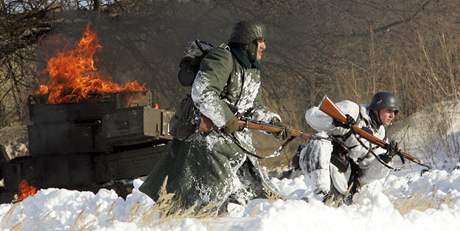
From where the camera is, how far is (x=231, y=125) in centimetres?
506

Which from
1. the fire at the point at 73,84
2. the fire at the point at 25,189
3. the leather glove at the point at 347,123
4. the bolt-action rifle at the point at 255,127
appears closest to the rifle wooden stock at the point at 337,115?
the leather glove at the point at 347,123

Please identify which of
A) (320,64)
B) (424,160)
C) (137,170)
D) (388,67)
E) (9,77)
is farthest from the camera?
(9,77)

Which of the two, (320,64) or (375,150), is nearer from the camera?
(375,150)

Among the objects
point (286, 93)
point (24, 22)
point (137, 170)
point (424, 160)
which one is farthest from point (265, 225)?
point (24, 22)

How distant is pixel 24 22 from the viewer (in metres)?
18.7

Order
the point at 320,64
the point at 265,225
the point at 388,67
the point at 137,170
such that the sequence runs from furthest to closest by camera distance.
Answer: the point at 320,64, the point at 388,67, the point at 137,170, the point at 265,225

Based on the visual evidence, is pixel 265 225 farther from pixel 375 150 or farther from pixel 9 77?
pixel 9 77

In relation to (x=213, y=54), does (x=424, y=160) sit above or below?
below

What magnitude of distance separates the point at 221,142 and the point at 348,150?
6.01ft

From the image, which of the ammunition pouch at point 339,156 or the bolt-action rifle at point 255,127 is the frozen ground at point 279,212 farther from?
the bolt-action rifle at point 255,127

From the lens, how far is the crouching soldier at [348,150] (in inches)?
249

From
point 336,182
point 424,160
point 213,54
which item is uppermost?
point 213,54

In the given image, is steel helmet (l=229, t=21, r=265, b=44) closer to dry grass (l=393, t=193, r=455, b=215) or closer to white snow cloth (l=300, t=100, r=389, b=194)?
white snow cloth (l=300, t=100, r=389, b=194)

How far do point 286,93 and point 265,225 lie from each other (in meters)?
14.3
